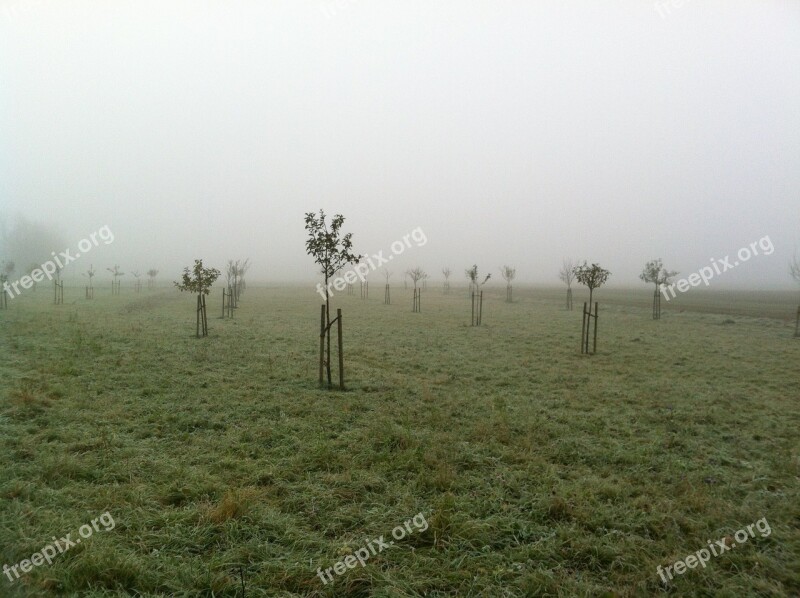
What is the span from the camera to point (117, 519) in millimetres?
4066

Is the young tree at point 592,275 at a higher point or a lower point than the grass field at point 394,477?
higher

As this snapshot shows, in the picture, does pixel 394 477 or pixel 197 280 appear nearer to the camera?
pixel 394 477

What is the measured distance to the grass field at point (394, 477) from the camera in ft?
11.3

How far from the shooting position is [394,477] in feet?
17.2

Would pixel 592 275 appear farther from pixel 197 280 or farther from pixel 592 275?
pixel 197 280

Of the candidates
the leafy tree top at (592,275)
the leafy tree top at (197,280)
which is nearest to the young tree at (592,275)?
the leafy tree top at (592,275)

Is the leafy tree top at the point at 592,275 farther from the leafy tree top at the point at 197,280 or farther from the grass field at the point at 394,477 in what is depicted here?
the leafy tree top at the point at 197,280

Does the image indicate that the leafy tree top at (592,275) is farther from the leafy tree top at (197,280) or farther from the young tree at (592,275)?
the leafy tree top at (197,280)

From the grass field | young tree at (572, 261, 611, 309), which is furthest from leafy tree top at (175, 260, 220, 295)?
young tree at (572, 261, 611, 309)

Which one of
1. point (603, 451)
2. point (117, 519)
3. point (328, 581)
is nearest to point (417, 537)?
point (328, 581)

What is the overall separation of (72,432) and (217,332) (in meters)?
12.0

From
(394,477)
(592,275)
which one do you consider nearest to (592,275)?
(592,275)

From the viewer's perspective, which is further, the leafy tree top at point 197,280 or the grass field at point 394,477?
the leafy tree top at point 197,280

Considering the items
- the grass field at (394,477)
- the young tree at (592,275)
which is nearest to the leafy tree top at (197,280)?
the grass field at (394,477)
